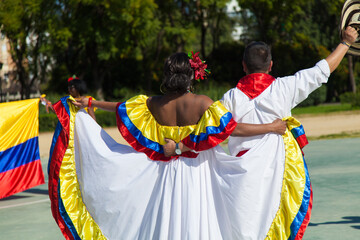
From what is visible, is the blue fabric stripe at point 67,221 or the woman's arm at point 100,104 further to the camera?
the blue fabric stripe at point 67,221

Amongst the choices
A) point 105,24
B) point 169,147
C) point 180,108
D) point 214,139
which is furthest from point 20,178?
point 105,24

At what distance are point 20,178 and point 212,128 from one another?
4352 millimetres

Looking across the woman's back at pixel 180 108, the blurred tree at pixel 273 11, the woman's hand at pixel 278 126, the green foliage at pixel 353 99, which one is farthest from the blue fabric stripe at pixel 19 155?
the blurred tree at pixel 273 11

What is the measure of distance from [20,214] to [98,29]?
23.3m

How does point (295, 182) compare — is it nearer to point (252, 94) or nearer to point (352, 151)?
A: point (252, 94)

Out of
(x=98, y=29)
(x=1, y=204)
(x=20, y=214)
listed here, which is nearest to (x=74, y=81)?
(x=20, y=214)

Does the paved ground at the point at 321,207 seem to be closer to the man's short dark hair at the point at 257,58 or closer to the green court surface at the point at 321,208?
the green court surface at the point at 321,208

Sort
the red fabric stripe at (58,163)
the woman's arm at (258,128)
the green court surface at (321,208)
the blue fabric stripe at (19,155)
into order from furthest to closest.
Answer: the blue fabric stripe at (19,155) < the green court surface at (321,208) < the red fabric stripe at (58,163) < the woman's arm at (258,128)

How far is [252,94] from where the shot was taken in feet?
14.2

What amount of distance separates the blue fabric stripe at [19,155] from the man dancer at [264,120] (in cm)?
405

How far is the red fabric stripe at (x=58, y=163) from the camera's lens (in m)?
4.84

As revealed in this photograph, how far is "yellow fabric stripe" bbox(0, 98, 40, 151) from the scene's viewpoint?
7.45 metres

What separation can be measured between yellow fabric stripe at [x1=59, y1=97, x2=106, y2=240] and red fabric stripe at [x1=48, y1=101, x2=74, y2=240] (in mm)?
47

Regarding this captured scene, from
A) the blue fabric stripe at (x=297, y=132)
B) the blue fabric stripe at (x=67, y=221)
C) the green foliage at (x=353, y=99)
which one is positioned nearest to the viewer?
the blue fabric stripe at (x=297, y=132)
